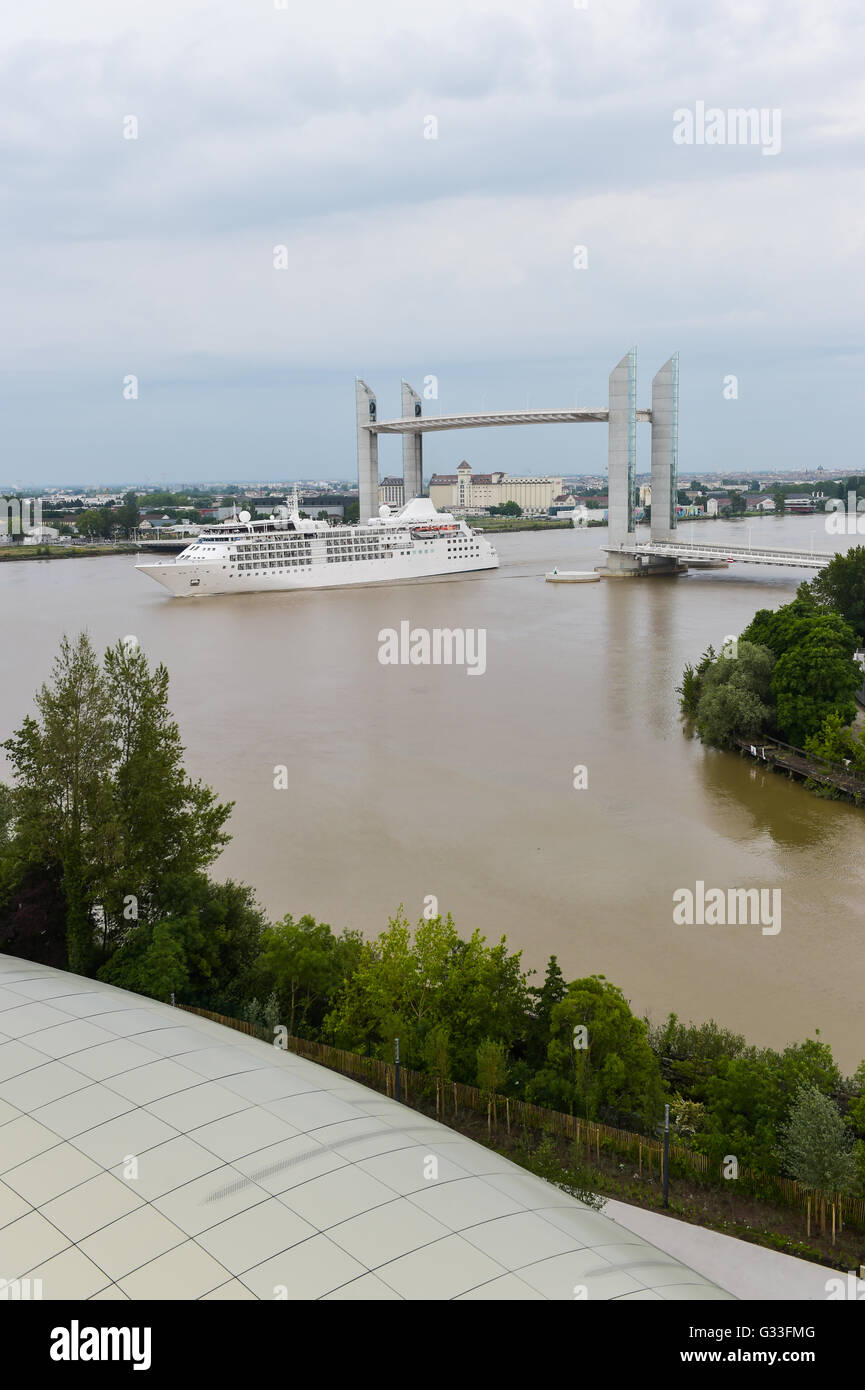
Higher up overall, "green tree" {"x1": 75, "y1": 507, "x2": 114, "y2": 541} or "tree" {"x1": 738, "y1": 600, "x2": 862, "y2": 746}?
"green tree" {"x1": 75, "y1": 507, "x2": 114, "y2": 541}

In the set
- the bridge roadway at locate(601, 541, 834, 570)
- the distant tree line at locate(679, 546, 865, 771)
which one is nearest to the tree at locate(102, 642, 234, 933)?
the distant tree line at locate(679, 546, 865, 771)

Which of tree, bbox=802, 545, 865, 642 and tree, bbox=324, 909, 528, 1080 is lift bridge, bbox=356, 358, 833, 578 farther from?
tree, bbox=324, 909, 528, 1080

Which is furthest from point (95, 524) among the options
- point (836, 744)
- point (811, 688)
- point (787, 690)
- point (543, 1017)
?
point (543, 1017)

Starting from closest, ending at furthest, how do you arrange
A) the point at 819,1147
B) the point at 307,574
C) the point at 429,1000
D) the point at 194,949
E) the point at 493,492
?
the point at 819,1147
the point at 429,1000
the point at 194,949
the point at 307,574
the point at 493,492

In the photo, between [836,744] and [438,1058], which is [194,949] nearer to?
[438,1058]
